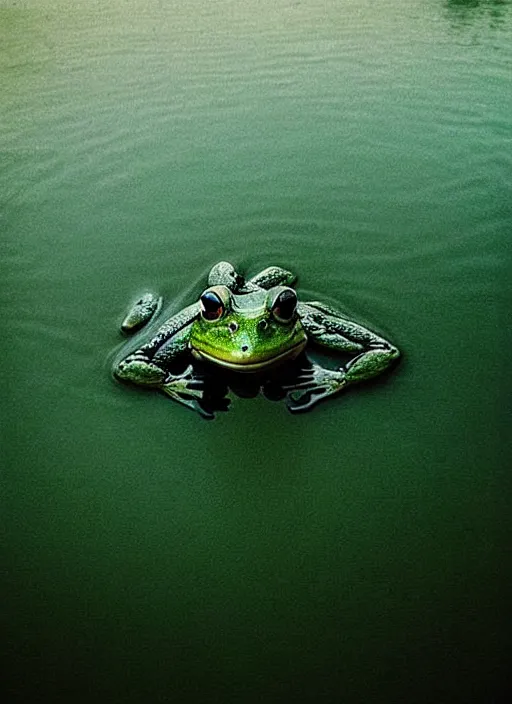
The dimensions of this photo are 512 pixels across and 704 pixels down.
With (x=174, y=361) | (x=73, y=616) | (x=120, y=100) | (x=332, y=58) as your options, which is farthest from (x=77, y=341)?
(x=332, y=58)

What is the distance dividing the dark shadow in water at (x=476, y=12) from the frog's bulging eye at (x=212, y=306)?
4.77m

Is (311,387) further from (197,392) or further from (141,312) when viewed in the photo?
(141,312)

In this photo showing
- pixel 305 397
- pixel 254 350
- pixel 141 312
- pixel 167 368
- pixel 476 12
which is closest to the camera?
pixel 254 350

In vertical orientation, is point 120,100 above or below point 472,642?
above

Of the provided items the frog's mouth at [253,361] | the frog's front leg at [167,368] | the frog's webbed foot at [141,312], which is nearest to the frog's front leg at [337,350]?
the frog's mouth at [253,361]

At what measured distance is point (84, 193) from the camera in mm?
4191

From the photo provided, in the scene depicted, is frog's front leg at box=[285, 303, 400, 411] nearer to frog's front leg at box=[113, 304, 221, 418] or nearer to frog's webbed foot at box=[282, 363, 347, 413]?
frog's webbed foot at box=[282, 363, 347, 413]

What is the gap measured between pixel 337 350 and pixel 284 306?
418mm

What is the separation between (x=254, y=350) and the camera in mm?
2578

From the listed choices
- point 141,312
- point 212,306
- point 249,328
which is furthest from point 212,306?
point 141,312

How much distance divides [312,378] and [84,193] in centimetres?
217

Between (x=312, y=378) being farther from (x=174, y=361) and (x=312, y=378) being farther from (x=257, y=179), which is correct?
(x=257, y=179)

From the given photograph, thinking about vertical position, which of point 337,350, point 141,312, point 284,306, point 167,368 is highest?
point 141,312

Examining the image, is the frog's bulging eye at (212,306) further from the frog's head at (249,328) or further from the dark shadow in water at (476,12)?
the dark shadow in water at (476,12)
